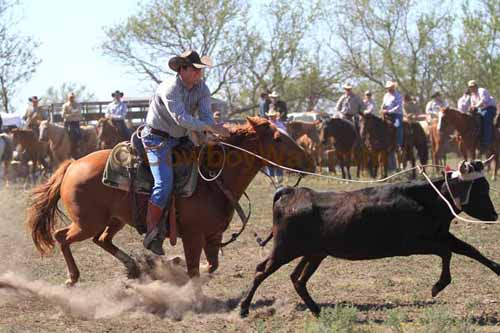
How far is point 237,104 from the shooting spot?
154 feet

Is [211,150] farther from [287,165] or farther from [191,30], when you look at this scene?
[191,30]

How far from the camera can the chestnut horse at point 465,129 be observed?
18828mm

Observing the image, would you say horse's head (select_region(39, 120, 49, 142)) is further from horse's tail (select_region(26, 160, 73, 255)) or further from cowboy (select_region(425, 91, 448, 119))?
horse's tail (select_region(26, 160, 73, 255))

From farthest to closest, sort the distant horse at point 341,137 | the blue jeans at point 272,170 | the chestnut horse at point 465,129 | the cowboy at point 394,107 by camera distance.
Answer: the distant horse at point 341,137 → the cowboy at point 394,107 → the chestnut horse at point 465,129 → the blue jeans at point 272,170

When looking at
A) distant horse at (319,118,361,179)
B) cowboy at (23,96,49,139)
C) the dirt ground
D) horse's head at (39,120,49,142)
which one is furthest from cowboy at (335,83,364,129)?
the dirt ground

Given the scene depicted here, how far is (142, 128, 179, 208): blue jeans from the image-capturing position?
710cm

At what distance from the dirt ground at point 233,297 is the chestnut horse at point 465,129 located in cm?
956

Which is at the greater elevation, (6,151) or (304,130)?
(304,130)

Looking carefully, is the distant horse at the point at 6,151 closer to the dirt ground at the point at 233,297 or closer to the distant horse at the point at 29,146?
the distant horse at the point at 29,146

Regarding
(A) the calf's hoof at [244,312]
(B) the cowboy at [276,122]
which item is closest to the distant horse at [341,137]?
(B) the cowboy at [276,122]

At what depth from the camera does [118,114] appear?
2341 centimetres

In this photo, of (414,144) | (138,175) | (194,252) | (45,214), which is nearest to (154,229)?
(194,252)

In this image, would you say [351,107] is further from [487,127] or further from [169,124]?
[169,124]

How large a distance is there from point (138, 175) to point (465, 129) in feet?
42.7
